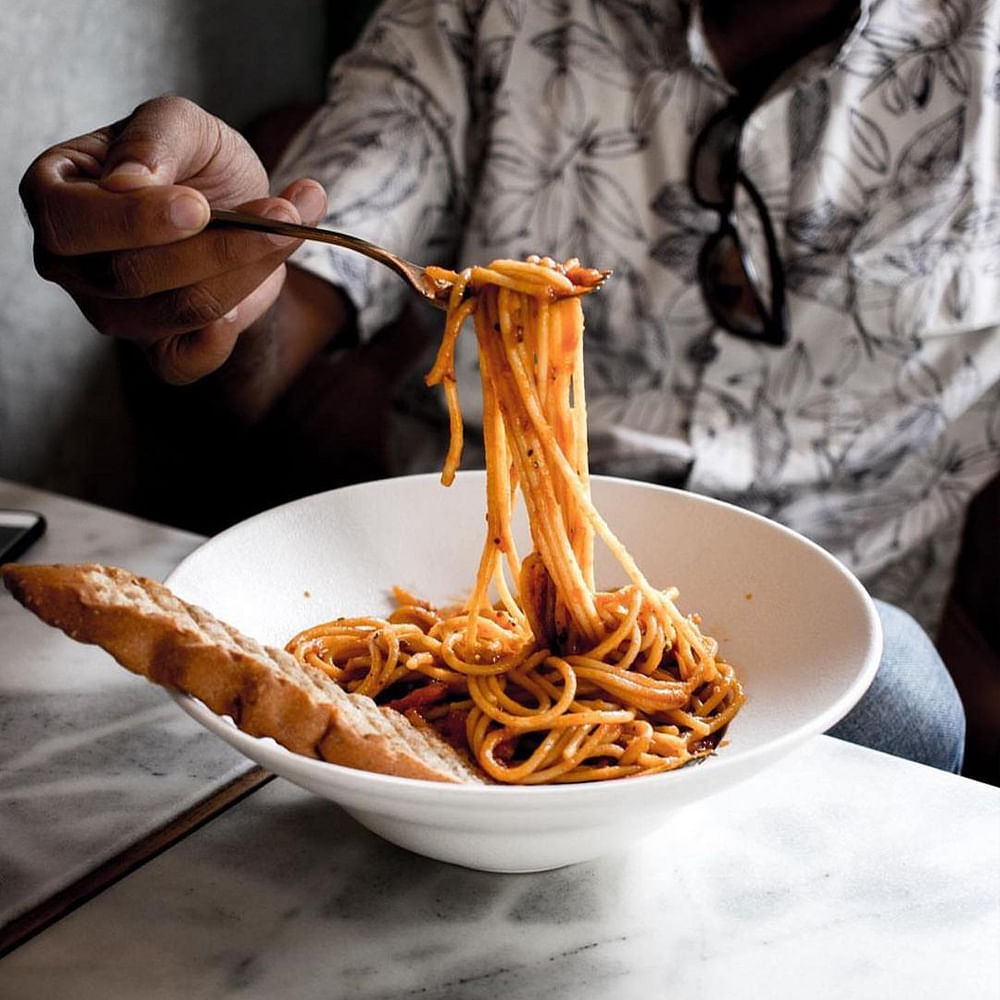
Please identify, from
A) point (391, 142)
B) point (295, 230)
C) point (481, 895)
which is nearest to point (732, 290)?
point (391, 142)

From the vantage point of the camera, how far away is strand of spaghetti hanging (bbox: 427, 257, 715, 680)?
2.92ft

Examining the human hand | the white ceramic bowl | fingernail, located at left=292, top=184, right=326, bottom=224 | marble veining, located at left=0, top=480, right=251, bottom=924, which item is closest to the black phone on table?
marble veining, located at left=0, top=480, right=251, bottom=924

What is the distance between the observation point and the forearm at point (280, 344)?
4.80ft

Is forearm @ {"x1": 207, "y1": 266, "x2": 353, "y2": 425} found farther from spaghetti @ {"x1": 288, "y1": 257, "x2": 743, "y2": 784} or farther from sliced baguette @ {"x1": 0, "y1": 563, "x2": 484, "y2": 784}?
sliced baguette @ {"x1": 0, "y1": 563, "x2": 484, "y2": 784}

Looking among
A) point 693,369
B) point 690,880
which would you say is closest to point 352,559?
point 690,880

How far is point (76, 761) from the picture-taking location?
0.89 m

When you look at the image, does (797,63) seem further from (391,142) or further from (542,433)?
(542,433)

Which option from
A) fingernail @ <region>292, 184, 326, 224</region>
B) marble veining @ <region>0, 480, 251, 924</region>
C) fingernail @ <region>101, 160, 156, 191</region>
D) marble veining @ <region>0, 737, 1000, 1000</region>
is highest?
fingernail @ <region>101, 160, 156, 191</region>

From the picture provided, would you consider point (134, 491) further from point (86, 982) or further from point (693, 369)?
point (86, 982)

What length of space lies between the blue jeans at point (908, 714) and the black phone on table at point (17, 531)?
814 mm

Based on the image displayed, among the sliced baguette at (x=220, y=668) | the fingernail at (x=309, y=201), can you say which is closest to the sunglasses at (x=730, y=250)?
the fingernail at (x=309, y=201)

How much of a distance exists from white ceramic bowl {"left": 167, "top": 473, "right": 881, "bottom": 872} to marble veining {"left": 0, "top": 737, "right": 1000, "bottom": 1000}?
0.05 meters

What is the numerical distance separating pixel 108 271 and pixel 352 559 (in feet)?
1.00

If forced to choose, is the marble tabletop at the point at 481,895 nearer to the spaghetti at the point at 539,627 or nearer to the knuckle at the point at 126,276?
the spaghetti at the point at 539,627
